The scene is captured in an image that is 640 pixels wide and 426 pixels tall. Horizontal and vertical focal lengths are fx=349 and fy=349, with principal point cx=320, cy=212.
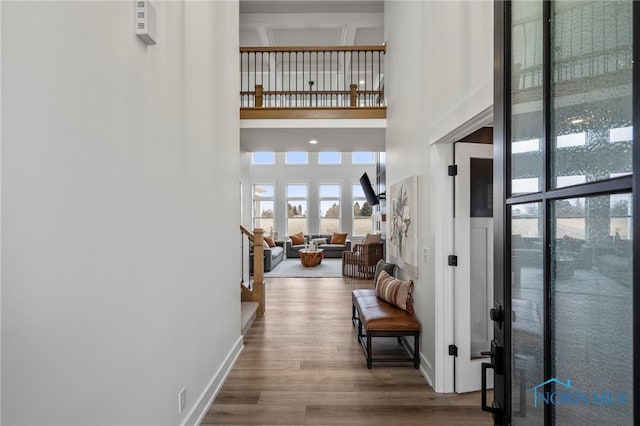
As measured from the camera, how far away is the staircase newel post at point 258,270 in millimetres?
4789

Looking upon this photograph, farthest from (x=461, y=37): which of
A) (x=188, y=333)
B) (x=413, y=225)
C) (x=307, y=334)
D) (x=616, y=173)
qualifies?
(x=307, y=334)

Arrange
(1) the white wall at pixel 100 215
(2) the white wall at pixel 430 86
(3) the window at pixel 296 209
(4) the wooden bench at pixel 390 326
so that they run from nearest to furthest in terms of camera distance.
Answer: (1) the white wall at pixel 100 215
(2) the white wall at pixel 430 86
(4) the wooden bench at pixel 390 326
(3) the window at pixel 296 209

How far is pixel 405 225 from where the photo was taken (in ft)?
11.9

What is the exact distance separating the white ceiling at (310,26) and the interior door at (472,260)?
2662 mm

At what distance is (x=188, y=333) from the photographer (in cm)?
220

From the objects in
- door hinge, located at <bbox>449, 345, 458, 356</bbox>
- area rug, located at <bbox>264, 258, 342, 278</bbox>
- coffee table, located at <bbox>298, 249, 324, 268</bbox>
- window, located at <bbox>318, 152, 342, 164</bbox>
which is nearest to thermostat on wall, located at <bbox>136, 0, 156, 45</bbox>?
door hinge, located at <bbox>449, 345, 458, 356</bbox>

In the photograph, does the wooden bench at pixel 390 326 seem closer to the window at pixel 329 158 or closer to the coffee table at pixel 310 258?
the coffee table at pixel 310 258

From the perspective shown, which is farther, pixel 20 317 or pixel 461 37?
pixel 461 37

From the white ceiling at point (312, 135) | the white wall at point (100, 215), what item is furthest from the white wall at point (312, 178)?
the white wall at point (100, 215)

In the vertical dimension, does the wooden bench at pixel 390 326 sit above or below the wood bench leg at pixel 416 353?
above

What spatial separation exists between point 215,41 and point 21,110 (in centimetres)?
220

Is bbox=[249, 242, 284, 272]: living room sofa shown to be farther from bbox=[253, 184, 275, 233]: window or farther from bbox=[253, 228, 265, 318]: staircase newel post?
bbox=[253, 228, 265, 318]: staircase newel post

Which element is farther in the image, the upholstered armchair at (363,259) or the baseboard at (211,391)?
the upholstered armchair at (363,259)

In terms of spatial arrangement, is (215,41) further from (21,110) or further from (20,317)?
(20,317)
